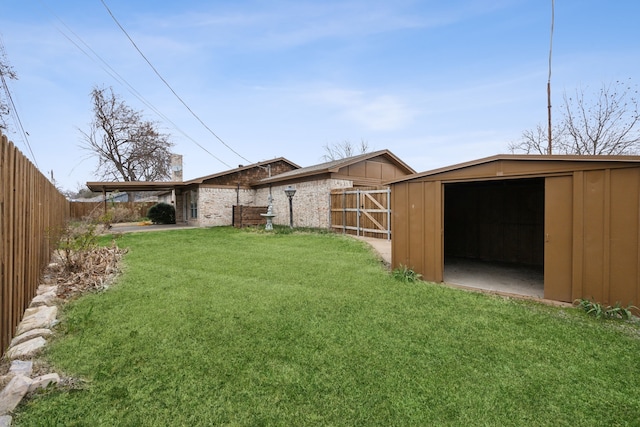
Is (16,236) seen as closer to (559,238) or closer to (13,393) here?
(13,393)

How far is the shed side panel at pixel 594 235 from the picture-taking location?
384 centimetres

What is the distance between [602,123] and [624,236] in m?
16.5

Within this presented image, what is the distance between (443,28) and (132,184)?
610 inches

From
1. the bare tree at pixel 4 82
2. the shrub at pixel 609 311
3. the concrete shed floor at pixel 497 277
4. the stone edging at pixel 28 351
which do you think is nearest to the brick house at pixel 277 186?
the bare tree at pixel 4 82

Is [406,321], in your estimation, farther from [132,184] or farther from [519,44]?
[132,184]

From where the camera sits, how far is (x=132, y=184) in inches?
590

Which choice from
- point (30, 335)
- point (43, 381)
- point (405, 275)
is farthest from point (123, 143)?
point (43, 381)

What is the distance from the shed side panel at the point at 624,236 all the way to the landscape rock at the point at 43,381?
611 cm

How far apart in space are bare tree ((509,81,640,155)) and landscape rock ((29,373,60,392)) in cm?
2081

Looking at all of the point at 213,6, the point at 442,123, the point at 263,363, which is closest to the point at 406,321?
the point at 263,363

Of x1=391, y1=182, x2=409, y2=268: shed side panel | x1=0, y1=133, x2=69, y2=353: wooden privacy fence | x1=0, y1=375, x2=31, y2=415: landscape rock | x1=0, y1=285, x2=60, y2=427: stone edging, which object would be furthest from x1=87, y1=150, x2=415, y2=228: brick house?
x1=0, y1=375, x2=31, y2=415: landscape rock

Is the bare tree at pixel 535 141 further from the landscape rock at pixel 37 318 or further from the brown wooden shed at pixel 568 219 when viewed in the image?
the landscape rock at pixel 37 318

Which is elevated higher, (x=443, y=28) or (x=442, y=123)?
(x=443, y=28)

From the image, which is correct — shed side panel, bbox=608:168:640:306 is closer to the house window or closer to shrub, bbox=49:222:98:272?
shrub, bbox=49:222:98:272
